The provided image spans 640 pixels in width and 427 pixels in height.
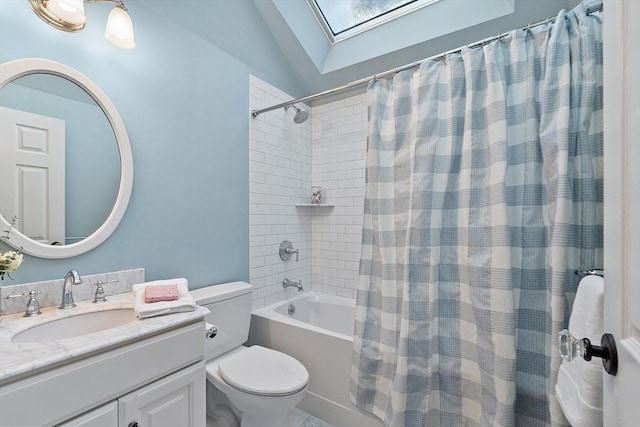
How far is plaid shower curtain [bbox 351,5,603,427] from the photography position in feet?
3.96

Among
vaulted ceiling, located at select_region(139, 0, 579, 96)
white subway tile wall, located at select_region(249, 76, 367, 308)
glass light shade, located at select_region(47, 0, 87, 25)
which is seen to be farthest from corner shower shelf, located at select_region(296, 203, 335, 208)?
glass light shade, located at select_region(47, 0, 87, 25)

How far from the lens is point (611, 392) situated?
0.58m

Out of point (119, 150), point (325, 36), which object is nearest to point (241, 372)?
point (119, 150)

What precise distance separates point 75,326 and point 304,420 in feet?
4.67

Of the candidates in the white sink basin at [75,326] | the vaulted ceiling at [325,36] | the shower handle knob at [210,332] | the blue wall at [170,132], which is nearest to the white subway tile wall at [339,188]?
the vaulted ceiling at [325,36]

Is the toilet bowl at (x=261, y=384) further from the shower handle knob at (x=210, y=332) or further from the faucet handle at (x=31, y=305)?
the faucet handle at (x=31, y=305)

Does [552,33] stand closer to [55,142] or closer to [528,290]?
[528,290]

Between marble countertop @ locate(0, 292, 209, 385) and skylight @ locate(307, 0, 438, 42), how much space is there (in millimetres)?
2328

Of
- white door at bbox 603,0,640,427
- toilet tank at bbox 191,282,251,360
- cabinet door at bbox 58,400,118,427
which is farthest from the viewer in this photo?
toilet tank at bbox 191,282,251,360

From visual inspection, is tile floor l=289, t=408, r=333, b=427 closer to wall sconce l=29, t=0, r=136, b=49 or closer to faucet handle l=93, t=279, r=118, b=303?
faucet handle l=93, t=279, r=118, b=303

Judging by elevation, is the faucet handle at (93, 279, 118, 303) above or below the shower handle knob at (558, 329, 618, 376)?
below

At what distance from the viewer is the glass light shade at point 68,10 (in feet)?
3.80

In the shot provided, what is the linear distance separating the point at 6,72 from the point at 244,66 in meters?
1.33

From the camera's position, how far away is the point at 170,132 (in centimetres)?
170
